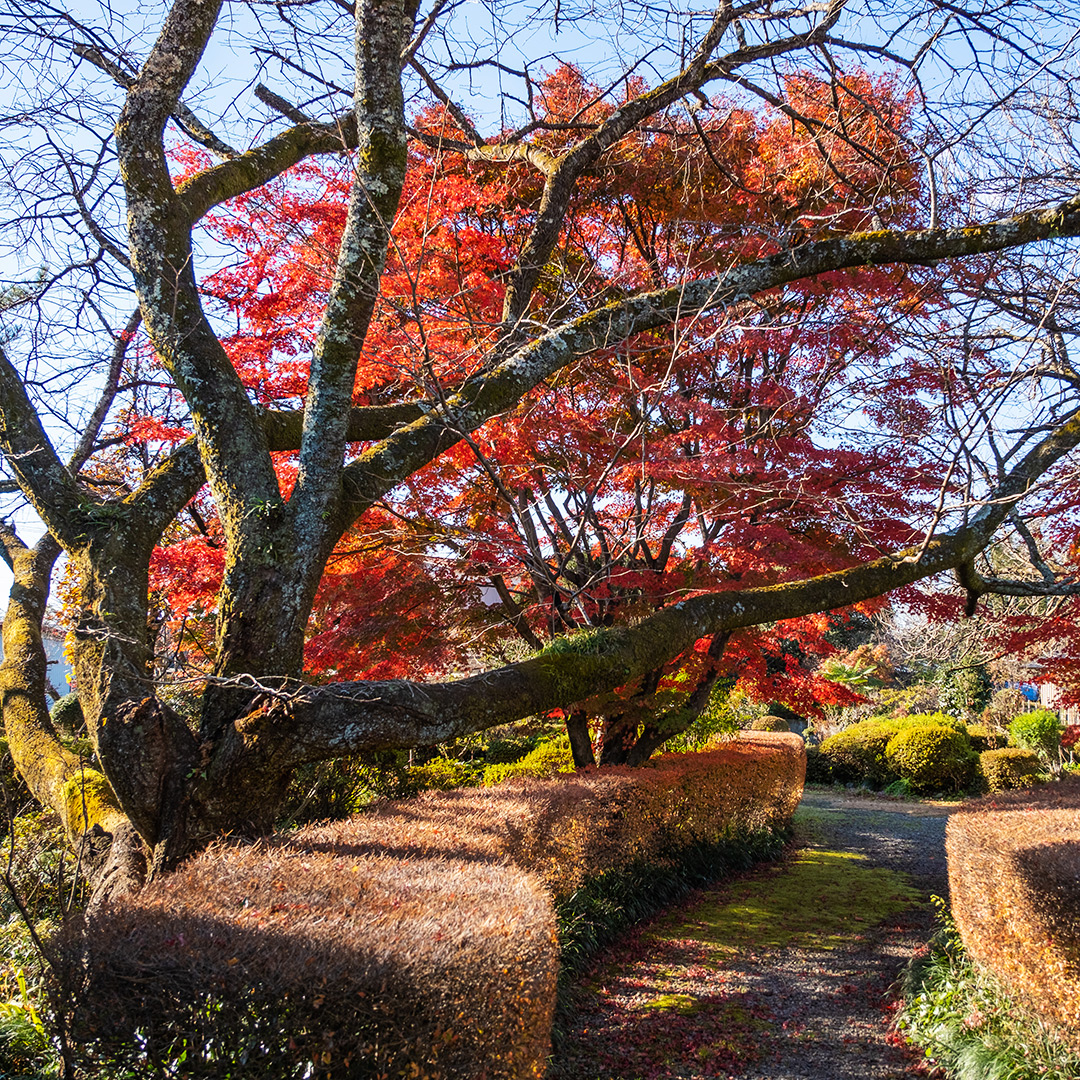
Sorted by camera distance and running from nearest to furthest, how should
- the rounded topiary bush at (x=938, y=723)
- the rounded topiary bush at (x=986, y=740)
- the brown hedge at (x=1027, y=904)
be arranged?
1. the brown hedge at (x=1027, y=904)
2. the rounded topiary bush at (x=938, y=723)
3. the rounded topiary bush at (x=986, y=740)

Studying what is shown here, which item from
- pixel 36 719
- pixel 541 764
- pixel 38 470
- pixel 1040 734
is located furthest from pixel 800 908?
pixel 1040 734

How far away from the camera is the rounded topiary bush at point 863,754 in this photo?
16078 mm

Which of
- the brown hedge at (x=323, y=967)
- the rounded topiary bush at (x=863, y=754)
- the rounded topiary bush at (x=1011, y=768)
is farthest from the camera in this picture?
the rounded topiary bush at (x=863, y=754)

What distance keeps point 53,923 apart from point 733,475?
550 centimetres

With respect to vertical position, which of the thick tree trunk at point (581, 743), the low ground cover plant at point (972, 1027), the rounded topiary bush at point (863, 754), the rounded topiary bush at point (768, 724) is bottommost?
the rounded topiary bush at point (863, 754)

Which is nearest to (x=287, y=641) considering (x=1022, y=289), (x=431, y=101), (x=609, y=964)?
(x=609, y=964)

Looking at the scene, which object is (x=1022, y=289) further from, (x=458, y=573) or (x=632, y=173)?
Result: (x=458, y=573)

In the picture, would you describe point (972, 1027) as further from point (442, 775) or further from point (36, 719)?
point (36, 719)

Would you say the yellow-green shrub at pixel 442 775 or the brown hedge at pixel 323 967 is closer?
the brown hedge at pixel 323 967

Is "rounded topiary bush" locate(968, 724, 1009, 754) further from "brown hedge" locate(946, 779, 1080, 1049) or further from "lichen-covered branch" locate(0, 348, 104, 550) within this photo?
"lichen-covered branch" locate(0, 348, 104, 550)

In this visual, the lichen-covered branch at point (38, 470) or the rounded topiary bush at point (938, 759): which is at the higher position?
the lichen-covered branch at point (38, 470)

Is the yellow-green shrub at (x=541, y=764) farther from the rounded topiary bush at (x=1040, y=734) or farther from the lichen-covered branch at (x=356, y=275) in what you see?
the rounded topiary bush at (x=1040, y=734)

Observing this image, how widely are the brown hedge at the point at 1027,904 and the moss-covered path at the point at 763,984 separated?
0.83 metres

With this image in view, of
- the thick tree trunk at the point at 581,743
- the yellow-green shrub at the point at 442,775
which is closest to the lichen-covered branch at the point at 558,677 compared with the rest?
the thick tree trunk at the point at 581,743
